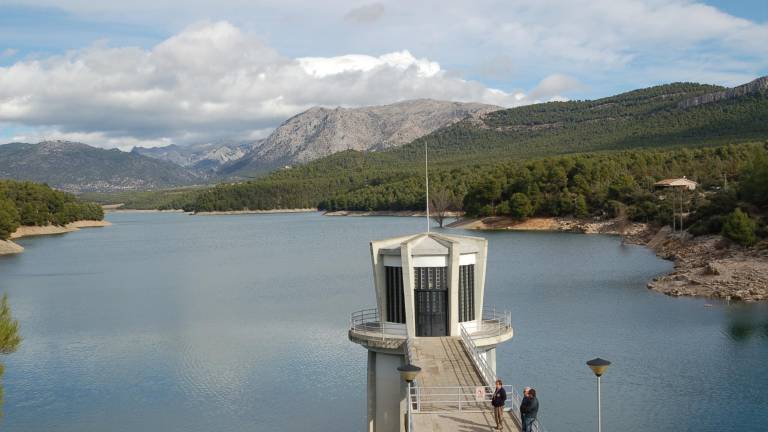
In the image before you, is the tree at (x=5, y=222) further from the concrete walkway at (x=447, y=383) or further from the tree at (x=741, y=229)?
the concrete walkway at (x=447, y=383)

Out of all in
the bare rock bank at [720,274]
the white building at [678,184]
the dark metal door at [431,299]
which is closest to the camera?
the dark metal door at [431,299]

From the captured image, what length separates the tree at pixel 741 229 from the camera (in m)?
56.1

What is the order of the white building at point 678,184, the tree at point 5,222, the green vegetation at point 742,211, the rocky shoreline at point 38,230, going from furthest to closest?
the white building at point 678,184 → the tree at point 5,222 → the rocky shoreline at point 38,230 → the green vegetation at point 742,211

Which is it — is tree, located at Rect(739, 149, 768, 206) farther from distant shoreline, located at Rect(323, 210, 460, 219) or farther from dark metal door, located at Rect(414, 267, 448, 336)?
distant shoreline, located at Rect(323, 210, 460, 219)

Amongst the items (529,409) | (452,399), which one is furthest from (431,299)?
(529,409)

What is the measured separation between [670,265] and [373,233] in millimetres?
51444

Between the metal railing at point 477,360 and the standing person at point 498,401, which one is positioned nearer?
the standing person at point 498,401

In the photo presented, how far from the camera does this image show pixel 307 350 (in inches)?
1409

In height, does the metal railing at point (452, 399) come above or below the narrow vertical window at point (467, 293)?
below

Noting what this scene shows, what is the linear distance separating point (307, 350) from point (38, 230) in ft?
343

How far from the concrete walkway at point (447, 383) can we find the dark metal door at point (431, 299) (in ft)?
1.20

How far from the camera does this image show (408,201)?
153750 mm

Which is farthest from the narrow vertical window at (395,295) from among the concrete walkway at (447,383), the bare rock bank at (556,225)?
the bare rock bank at (556,225)

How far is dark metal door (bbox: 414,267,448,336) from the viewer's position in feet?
69.1
